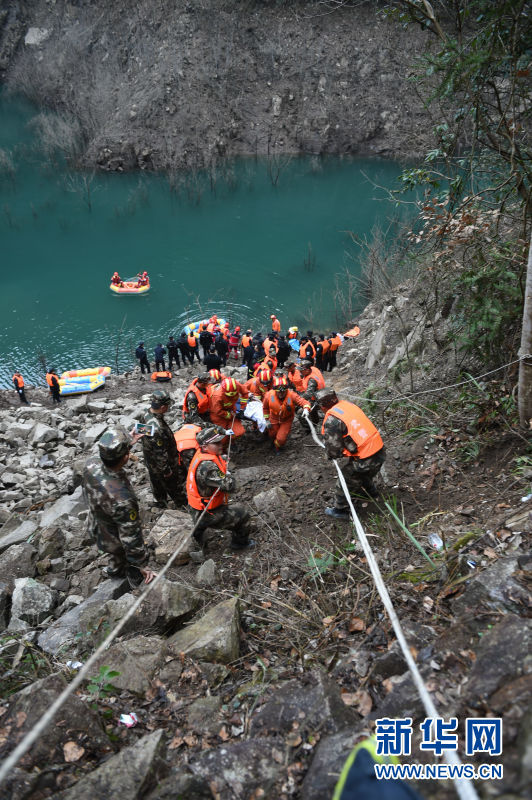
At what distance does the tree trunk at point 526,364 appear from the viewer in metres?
4.42

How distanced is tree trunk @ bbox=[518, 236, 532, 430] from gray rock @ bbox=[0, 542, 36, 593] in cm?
577

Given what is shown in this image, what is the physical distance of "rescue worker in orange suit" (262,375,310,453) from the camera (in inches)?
309

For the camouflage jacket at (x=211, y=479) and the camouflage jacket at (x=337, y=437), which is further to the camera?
the camouflage jacket at (x=337, y=437)

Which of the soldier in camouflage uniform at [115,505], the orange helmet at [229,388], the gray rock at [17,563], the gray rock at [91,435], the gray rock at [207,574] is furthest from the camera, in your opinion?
the gray rock at [91,435]

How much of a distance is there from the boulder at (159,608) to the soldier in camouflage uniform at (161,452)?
2.25 meters

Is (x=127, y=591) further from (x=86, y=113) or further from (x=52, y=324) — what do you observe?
(x=86, y=113)

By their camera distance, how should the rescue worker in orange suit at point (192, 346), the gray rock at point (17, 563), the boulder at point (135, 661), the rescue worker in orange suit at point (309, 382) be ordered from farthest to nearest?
the rescue worker in orange suit at point (192, 346)
the rescue worker in orange suit at point (309, 382)
the gray rock at point (17, 563)
the boulder at point (135, 661)

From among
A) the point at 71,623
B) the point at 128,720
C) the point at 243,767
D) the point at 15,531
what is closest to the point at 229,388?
the point at 15,531

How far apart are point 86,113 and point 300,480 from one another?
1937 inches

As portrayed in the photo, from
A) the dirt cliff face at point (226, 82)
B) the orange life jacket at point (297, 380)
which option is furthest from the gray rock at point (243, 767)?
the dirt cliff face at point (226, 82)

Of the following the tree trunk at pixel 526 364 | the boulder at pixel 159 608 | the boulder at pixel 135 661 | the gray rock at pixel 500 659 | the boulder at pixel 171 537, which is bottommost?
the boulder at pixel 171 537

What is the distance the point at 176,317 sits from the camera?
2239cm

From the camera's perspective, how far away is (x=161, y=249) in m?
29.8

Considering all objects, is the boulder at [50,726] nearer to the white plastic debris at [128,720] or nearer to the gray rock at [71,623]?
the white plastic debris at [128,720]
